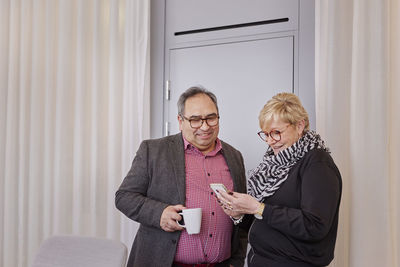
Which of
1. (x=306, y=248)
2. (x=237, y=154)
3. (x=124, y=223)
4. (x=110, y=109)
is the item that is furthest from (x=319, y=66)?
(x=124, y=223)

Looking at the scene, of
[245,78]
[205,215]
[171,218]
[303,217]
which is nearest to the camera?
[303,217]

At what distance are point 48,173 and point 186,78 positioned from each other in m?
1.16

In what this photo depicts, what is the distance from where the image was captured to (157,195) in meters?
1.91

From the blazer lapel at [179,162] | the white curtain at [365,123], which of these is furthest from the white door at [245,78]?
the blazer lapel at [179,162]

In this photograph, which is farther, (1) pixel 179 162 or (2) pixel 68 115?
(2) pixel 68 115

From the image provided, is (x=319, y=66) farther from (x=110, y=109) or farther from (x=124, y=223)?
(x=124, y=223)

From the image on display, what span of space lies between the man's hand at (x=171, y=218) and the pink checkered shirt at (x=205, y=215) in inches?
4.2

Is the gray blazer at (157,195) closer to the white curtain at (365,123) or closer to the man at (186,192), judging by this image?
the man at (186,192)

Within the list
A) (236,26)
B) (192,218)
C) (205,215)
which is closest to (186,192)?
(205,215)

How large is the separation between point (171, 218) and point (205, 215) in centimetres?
20

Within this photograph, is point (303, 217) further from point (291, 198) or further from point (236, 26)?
point (236, 26)

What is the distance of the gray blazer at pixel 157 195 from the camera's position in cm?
183

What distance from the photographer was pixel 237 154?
2131 millimetres

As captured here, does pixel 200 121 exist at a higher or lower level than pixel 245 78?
lower
